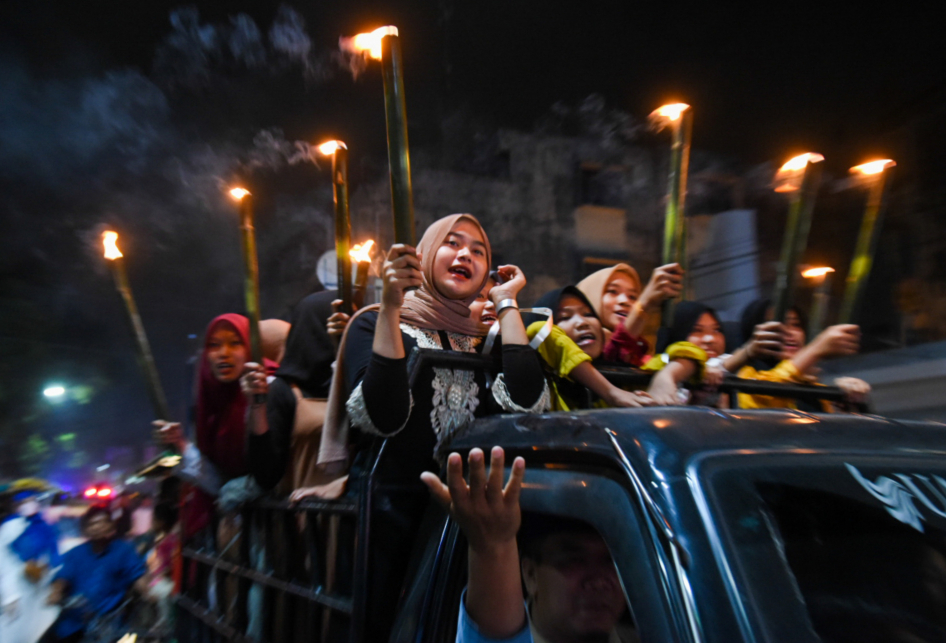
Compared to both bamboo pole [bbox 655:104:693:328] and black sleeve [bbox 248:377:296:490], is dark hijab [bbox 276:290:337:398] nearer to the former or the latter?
black sleeve [bbox 248:377:296:490]

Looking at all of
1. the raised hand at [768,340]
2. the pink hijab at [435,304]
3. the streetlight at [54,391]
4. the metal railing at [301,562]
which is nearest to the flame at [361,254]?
the pink hijab at [435,304]

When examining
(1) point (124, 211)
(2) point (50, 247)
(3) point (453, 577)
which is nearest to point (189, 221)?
(1) point (124, 211)

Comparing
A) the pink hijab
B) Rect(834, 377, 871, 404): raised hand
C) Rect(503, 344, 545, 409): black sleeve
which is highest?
the pink hijab

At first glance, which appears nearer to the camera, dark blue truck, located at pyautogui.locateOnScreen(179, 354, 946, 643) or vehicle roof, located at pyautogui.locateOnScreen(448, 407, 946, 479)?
dark blue truck, located at pyautogui.locateOnScreen(179, 354, 946, 643)

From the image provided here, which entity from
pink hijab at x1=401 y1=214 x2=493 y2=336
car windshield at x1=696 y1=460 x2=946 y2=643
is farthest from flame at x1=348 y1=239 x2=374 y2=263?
car windshield at x1=696 y1=460 x2=946 y2=643

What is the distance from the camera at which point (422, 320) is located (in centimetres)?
230

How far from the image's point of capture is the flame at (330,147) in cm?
250

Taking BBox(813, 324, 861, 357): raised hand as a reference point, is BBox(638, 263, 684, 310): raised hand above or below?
above

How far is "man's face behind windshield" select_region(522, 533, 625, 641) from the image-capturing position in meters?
1.19

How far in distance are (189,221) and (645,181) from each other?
14.2m

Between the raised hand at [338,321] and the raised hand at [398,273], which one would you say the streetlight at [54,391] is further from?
the raised hand at [398,273]

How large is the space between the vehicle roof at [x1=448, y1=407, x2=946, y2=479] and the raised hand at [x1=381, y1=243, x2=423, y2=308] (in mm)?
621

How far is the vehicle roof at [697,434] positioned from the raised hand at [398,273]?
0.62m

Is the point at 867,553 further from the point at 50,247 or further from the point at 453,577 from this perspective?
the point at 50,247
